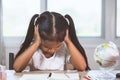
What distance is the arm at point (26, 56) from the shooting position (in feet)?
5.87

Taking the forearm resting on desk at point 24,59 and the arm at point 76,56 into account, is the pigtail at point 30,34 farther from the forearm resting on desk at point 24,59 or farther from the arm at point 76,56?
the arm at point 76,56

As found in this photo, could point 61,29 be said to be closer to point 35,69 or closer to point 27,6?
point 35,69

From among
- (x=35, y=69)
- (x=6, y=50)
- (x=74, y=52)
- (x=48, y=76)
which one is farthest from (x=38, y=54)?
(x=6, y=50)

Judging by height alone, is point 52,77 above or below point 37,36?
below

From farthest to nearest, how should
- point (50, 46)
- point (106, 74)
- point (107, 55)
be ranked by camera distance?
point (50, 46) < point (106, 74) < point (107, 55)

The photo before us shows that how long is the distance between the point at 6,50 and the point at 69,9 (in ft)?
3.25

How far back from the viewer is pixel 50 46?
178 cm

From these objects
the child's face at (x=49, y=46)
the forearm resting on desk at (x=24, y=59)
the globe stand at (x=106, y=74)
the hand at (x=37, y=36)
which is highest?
the hand at (x=37, y=36)

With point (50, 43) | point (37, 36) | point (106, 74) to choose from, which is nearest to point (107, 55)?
point (106, 74)

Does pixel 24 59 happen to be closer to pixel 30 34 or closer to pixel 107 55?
pixel 30 34

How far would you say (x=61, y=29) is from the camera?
175 centimetres

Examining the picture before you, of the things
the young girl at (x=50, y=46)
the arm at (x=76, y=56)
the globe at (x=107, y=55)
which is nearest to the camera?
the globe at (x=107, y=55)

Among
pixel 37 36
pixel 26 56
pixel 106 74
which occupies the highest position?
pixel 37 36

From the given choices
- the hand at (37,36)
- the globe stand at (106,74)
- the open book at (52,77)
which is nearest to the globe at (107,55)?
the globe stand at (106,74)
